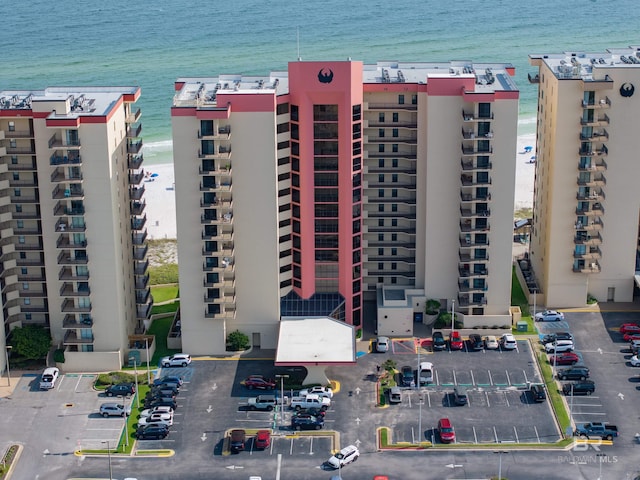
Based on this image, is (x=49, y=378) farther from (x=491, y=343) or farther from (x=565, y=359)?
(x=565, y=359)

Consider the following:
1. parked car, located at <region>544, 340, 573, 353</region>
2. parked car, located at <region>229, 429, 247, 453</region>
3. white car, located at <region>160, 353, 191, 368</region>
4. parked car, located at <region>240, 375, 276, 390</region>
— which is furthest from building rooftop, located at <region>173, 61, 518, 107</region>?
parked car, located at <region>229, 429, 247, 453</region>

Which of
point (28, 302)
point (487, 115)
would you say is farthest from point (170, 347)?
point (487, 115)

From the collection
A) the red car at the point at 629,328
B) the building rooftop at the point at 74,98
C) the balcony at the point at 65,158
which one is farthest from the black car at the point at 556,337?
the balcony at the point at 65,158

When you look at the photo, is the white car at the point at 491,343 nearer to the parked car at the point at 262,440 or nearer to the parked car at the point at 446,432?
the parked car at the point at 446,432

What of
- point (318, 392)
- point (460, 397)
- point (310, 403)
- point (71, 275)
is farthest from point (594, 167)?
point (71, 275)

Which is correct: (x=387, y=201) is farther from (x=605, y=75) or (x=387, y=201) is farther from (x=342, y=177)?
(x=605, y=75)
